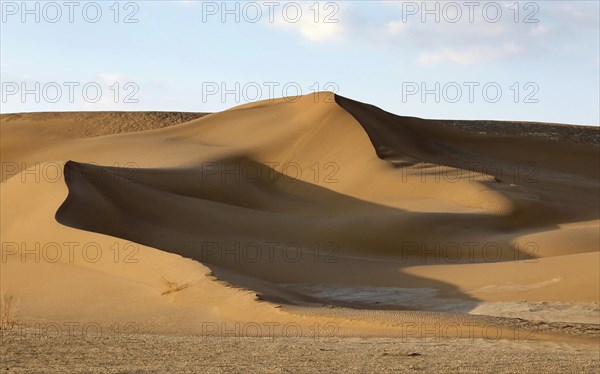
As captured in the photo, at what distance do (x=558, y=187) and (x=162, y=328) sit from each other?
22138 mm

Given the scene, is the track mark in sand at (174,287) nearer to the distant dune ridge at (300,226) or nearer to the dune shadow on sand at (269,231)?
the distant dune ridge at (300,226)

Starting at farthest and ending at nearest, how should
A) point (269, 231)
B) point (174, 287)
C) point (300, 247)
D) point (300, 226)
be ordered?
1. point (300, 226)
2. point (269, 231)
3. point (300, 247)
4. point (174, 287)

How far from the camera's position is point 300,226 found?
23453mm

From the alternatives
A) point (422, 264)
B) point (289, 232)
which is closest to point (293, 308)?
point (422, 264)

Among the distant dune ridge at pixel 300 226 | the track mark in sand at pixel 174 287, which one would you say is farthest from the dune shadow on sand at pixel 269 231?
the track mark in sand at pixel 174 287

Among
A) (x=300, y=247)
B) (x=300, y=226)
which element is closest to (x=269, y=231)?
(x=300, y=226)

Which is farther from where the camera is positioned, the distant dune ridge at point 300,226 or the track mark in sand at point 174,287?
the track mark in sand at point 174,287

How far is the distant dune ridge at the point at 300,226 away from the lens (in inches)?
559

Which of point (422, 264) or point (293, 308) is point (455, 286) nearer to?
point (422, 264)

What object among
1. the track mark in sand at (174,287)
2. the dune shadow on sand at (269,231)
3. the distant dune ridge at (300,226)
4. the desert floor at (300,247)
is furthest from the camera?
the dune shadow on sand at (269,231)

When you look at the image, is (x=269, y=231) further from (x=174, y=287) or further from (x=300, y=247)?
(x=174, y=287)

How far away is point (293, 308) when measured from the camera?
1241cm

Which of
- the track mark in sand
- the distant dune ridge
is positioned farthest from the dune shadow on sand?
the track mark in sand

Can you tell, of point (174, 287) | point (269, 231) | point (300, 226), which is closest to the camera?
point (174, 287)
